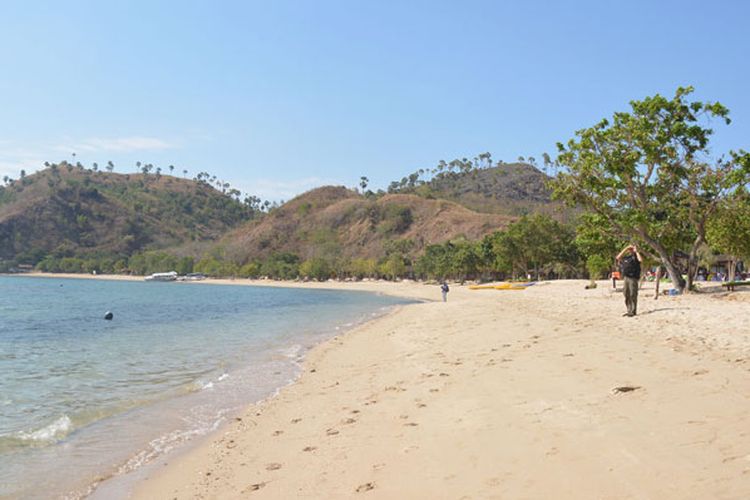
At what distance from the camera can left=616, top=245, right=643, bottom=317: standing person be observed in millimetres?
14188

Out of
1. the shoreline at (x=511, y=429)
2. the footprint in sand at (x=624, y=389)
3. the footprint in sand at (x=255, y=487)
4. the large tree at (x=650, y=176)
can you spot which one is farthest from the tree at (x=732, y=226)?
the footprint in sand at (x=255, y=487)

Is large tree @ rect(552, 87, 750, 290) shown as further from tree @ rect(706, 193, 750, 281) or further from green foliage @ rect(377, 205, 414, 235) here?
green foliage @ rect(377, 205, 414, 235)

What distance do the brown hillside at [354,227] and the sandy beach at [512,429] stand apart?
404 feet

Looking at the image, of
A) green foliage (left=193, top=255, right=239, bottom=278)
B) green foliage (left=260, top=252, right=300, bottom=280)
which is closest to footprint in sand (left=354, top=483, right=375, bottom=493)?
green foliage (left=260, top=252, right=300, bottom=280)

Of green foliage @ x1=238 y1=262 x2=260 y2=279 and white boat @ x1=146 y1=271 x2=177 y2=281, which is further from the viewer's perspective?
white boat @ x1=146 y1=271 x2=177 y2=281

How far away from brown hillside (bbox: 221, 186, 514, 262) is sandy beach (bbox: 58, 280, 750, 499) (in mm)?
123053

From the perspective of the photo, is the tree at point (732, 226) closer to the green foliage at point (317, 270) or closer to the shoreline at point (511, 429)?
the shoreline at point (511, 429)

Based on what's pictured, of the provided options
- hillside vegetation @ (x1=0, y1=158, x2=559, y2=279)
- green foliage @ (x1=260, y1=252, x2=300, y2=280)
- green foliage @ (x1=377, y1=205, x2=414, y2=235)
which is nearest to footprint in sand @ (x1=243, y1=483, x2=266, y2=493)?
hillside vegetation @ (x1=0, y1=158, x2=559, y2=279)

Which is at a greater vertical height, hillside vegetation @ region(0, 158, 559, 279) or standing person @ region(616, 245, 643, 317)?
hillside vegetation @ region(0, 158, 559, 279)

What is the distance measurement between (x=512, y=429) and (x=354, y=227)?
6335 inches

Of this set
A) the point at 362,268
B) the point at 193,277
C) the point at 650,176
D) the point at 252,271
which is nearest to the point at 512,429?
the point at 650,176

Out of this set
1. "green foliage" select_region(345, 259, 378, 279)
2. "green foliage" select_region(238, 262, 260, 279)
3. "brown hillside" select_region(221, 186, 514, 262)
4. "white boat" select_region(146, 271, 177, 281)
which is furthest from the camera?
"white boat" select_region(146, 271, 177, 281)

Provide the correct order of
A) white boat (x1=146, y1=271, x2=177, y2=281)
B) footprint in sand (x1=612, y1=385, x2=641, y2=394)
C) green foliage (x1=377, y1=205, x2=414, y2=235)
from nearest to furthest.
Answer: footprint in sand (x1=612, y1=385, x2=641, y2=394)
white boat (x1=146, y1=271, x2=177, y2=281)
green foliage (x1=377, y1=205, x2=414, y2=235)

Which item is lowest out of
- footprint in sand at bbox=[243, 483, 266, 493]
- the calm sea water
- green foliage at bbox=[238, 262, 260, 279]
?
the calm sea water
